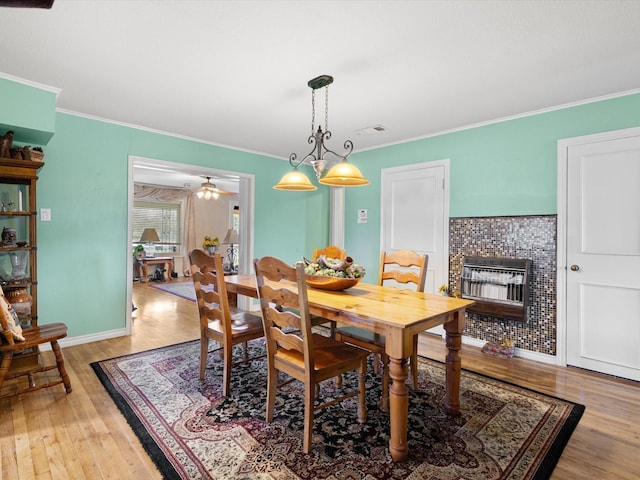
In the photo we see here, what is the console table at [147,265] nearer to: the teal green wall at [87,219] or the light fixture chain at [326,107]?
the teal green wall at [87,219]

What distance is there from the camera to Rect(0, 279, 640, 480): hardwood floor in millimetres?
1679

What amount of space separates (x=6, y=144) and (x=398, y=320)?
3153 millimetres

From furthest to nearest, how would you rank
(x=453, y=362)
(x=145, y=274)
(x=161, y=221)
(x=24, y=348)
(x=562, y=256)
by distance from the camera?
(x=161, y=221) < (x=145, y=274) < (x=562, y=256) < (x=24, y=348) < (x=453, y=362)

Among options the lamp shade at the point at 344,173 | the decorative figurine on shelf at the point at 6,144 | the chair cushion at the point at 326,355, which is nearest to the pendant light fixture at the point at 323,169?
the lamp shade at the point at 344,173

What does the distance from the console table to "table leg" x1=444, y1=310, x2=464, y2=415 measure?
706 centimetres

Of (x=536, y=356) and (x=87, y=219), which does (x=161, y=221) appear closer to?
(x=87, y=219)

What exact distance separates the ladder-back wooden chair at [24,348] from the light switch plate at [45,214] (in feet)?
3.58

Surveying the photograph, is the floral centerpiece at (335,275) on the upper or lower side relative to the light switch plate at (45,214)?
lower

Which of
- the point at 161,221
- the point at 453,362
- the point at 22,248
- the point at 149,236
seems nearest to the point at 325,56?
the point at 453,362

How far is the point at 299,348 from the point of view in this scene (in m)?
1.84

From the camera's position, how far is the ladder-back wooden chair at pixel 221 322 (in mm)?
2375

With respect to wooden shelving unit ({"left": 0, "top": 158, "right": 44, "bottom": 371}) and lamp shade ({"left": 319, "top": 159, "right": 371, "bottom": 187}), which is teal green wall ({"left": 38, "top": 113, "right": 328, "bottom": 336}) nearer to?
wooden shelving unit ({"left": 0, "top": 158, "right": 44, "bottom": 371})

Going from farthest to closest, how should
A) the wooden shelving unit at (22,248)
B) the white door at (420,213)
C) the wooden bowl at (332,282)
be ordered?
the white door at (420,213) < the wooden shelving unit at (22,248) < the wooden bowl at (332,282)

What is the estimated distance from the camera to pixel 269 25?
6.43 ft
